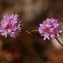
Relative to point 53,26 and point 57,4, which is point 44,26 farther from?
point 57,4

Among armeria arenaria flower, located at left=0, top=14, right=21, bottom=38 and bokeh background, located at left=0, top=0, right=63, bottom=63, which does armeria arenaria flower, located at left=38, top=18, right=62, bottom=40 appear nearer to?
armeria arenaria flower, located at left=0, top=14, right=21, bottom=38

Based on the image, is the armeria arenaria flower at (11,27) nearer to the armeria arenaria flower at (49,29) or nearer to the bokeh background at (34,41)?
the armeria arenaria flower at (49,29)

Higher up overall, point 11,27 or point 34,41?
point 34,41

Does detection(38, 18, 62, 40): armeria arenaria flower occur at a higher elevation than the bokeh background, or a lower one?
lower

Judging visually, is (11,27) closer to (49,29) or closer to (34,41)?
(49,29)

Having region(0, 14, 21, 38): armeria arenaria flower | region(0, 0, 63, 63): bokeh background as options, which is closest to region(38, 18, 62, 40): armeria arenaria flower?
region(0, 14, 21, 38): armeria arenaria flower

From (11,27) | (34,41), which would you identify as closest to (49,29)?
(11,27)

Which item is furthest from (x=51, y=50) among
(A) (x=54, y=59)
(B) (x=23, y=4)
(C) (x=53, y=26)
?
(C) (x=53, y=26)

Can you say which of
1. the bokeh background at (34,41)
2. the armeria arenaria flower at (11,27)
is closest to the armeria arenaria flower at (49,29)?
the armeria arenaria flower at (11,27)
